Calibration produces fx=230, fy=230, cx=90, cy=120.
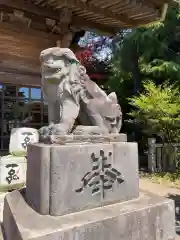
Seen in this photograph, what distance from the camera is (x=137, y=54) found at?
873 centimetres

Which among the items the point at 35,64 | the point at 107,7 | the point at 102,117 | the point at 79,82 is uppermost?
the point at 107,7

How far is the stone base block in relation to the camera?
65.3 inches

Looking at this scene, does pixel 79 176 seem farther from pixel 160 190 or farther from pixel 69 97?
pixel 160 190

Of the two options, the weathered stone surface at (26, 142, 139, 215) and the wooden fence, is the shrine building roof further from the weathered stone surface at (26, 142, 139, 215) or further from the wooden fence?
the wooden fence

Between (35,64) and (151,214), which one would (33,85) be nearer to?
(35,64)

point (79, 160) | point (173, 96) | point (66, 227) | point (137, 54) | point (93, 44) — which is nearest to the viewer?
point (66, 227)

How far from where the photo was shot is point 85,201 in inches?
78.6

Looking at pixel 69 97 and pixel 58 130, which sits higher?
pixel 69 97

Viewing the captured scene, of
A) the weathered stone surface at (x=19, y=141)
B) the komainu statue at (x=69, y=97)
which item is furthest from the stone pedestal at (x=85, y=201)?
the weathered stone surface at (x=19, y=141)

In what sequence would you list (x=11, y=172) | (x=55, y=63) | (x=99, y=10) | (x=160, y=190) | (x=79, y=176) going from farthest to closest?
(x=160, y=190)
(x=99, y=10)
(x=11, y=172)
(x=55, y=63)
(x=79, y=176)

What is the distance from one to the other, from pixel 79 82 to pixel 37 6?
10.0 ft

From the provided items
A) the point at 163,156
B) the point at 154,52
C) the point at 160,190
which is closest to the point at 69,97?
the point at 160,190

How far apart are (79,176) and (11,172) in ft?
7.26

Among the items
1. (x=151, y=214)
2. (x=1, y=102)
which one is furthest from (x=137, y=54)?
(x=151, y=214)
